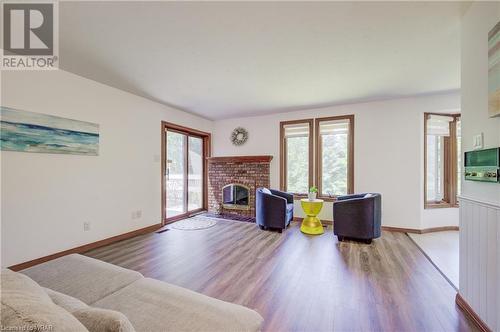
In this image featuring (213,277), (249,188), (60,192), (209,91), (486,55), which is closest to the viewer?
(486,55)

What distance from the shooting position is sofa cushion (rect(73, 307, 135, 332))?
0.68 m

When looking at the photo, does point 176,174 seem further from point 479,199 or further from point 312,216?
point 479,199

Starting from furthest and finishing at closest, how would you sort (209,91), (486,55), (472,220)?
(209,91) → (472,220) → (486,55)

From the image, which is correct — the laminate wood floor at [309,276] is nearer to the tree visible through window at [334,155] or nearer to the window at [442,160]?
the tree visible through window at [334,155]

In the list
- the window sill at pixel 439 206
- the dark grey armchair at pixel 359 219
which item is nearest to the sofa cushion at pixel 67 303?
the dark grey armchair at pixel 359 219

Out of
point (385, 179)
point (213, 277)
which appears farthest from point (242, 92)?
point (385, 179)

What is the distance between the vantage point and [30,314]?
0.59 meters

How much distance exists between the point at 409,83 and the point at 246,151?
3.48 meters

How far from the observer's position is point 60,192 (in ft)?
9.42

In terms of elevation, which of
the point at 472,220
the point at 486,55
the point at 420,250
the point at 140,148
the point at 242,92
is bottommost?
Result: the point at 420,250

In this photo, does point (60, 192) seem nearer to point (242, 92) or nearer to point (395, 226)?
point (242, 92)

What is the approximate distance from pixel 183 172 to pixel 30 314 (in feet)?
15.5

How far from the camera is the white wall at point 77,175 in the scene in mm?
2490

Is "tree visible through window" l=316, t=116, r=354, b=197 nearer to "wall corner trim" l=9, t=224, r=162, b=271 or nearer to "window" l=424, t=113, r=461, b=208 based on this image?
"window" l=424, t=113, r=461, b=208
